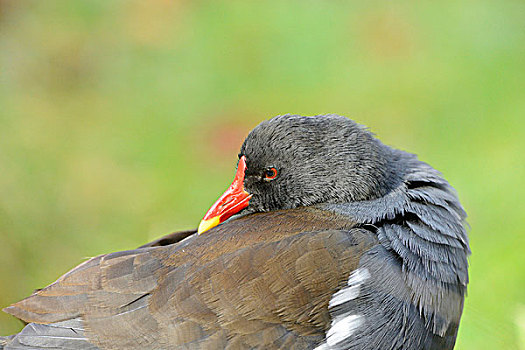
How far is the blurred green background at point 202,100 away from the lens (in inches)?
238

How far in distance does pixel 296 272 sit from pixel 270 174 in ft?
2.07

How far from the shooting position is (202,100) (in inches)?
290

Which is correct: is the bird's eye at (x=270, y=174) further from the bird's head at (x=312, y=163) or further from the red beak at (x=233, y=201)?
the red beak at (x=233, y=201)

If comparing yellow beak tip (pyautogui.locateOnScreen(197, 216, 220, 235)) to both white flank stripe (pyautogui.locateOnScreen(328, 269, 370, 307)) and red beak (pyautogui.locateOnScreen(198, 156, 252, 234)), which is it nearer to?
red beak (pyautogui.locateOnScreen(198, 156, 252, 234))

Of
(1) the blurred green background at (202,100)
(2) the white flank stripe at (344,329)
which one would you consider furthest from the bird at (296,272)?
(1) the blurred green background at (202,100)

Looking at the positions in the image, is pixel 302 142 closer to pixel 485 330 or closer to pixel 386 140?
pixel 485 330

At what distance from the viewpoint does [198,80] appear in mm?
7562

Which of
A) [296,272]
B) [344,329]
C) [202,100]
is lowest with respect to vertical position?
[344,329]

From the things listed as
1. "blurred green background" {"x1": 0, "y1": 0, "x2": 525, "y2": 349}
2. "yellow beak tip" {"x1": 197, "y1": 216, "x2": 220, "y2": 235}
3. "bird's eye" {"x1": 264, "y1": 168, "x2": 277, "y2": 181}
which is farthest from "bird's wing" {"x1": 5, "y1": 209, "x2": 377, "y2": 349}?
"blurred green background" {"x1": 0, "y1": 0, "x2": 525, "y2": 349}

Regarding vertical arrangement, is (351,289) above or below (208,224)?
below

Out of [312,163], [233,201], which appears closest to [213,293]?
[233,201]

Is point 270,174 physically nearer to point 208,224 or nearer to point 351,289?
point 208,224

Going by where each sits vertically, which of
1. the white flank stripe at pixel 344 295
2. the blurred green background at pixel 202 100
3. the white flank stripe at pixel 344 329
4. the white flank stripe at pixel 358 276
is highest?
the blurred green background at pixel 202 100

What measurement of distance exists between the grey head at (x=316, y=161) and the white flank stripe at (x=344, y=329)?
0.63 m
